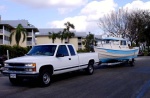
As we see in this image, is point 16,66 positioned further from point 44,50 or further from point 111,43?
point 111,43

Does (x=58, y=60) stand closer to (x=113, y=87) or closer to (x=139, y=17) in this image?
(x=113, y=87)

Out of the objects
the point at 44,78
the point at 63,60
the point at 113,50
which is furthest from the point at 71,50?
the point at 113,50

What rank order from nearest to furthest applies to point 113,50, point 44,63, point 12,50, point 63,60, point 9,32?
point 44,63 → point 63,60 → point 113,50 → point 12,50 → point 9,32

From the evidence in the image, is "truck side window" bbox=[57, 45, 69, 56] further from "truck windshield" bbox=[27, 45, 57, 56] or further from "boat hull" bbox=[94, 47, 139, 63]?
"boat hull" bbox=[94, 47, 139, 63]

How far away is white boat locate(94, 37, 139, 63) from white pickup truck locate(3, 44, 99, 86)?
535 centimetres

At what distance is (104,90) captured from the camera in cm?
1052

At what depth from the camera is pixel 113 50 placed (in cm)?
2044

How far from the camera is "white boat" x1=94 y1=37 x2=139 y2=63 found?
2033cm

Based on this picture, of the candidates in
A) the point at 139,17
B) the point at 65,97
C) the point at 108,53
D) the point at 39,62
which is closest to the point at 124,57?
the point at 108,53

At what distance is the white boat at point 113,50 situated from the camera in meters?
20.3

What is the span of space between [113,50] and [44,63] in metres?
9.95

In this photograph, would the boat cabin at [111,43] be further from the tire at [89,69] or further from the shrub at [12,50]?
the shrub at [12,50]

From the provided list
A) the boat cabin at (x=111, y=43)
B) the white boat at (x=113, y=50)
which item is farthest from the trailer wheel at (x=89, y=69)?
the boat cabin at (x=111, y=43)

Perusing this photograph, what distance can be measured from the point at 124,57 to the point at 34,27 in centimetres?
5462
